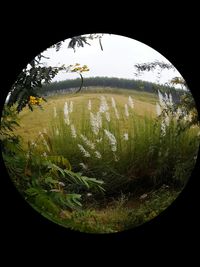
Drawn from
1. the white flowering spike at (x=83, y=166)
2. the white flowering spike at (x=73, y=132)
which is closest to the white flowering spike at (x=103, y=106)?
the white flowering spike at (x=73, y=132)

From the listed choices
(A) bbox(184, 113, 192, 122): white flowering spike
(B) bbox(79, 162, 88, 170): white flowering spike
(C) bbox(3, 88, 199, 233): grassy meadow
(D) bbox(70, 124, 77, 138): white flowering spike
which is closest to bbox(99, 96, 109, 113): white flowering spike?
(C) bbox(3, 88, 199, 233): grassy meadow

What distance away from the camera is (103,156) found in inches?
101

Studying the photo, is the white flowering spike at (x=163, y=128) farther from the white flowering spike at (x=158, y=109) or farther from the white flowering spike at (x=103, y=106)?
the white flowering spike at (x=103, y=106)

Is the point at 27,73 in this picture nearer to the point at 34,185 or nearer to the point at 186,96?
the point at 34,185

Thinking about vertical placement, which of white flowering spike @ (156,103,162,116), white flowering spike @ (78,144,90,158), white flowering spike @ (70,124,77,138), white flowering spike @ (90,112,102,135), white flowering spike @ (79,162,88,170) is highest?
white flowering spike @ (156,103,162,116)

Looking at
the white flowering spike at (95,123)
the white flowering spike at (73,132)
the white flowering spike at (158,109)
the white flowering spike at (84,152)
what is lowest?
the white flowering spike at (84,152)

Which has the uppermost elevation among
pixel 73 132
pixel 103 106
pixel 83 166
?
pixel 103 106

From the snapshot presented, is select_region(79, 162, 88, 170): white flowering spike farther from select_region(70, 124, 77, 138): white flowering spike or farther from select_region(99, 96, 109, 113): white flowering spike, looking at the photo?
select_region(99, 96, 109, 113): white flowering spike

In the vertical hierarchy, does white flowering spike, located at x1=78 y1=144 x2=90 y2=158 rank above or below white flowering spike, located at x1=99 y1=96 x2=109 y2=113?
below

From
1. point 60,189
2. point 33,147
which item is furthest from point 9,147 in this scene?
point 60,189

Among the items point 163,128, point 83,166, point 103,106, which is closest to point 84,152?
point 83,166

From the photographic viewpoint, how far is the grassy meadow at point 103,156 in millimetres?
2566

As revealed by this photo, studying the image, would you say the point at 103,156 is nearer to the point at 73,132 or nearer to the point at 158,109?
the point at 73,132

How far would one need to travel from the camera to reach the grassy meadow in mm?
2566
